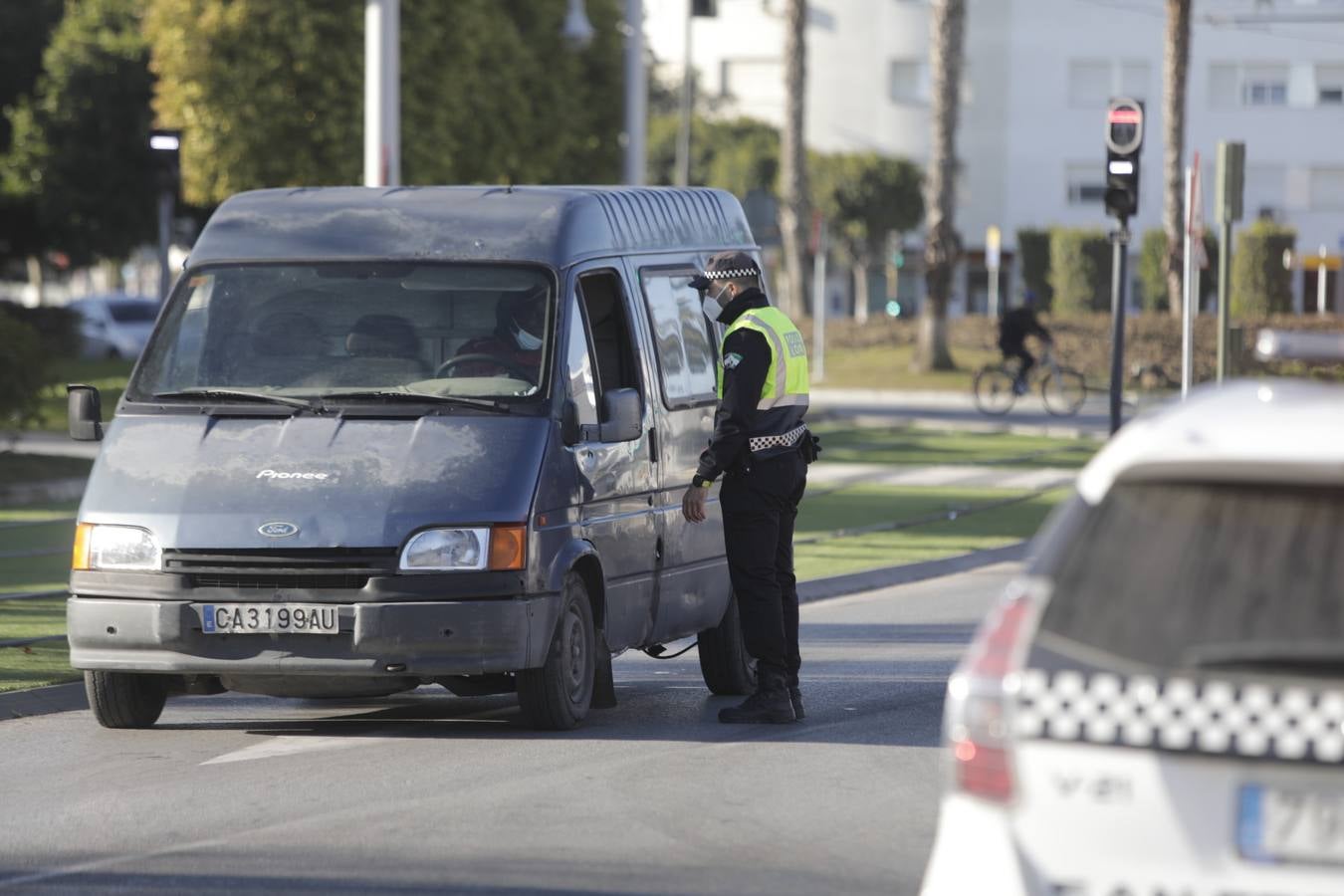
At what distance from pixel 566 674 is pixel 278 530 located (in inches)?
52.6

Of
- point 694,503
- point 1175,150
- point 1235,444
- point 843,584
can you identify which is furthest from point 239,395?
point 1175,150

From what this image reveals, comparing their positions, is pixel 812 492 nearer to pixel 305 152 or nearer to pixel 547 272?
pixel 547 272

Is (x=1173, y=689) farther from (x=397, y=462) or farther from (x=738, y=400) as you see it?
(x=738, y=400)

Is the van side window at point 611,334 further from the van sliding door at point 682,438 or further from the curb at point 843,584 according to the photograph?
the curb at point 843,584

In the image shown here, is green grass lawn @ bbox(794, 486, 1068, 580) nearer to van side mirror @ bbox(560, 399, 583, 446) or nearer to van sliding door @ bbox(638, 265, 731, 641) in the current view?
van sliding door @ bbox(638, 265, 731, 641)

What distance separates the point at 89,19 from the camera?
2062 inches

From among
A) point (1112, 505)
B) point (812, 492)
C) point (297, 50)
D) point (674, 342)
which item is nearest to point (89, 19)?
point (297, 50)

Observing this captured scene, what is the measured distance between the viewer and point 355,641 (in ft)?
29.9

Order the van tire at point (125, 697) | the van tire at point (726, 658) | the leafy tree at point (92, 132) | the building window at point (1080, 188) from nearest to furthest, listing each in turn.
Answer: the van tire at point (125, 697), the van tire at point (726, 658), the leafy tree at point (92, 132), the building window at point (1080, 188)

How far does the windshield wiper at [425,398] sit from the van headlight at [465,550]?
0.59m

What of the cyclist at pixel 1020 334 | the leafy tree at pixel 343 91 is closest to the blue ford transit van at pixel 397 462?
the cyclist at pixel 1020 334

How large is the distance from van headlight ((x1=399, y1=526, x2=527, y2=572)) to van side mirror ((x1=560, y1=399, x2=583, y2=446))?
576mm

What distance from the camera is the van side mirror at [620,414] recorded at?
9.77m

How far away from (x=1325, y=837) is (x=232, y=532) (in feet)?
18.7
